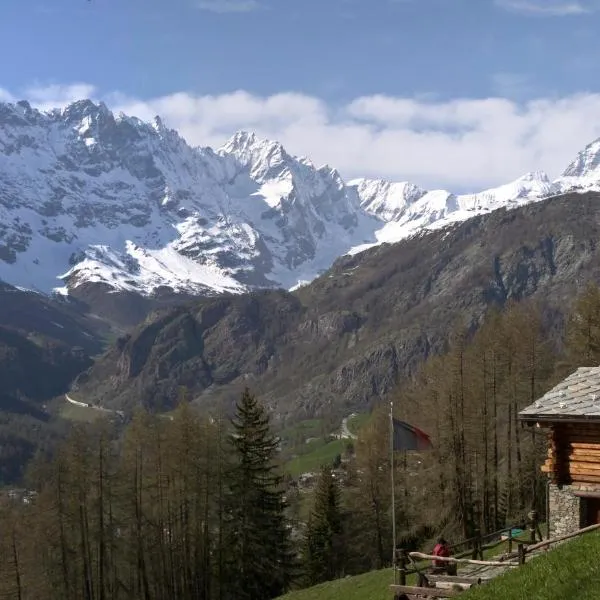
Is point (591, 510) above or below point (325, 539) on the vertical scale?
above

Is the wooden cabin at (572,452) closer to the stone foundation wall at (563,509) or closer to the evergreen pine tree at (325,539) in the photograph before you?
the stone foundation wall at (563,509)

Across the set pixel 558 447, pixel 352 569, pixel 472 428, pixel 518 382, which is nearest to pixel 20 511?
pixel 352 569

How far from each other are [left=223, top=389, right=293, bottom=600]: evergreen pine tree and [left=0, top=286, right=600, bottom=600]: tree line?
10cm

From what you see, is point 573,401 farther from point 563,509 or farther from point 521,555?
point 521,555

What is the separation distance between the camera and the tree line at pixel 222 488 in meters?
53.7

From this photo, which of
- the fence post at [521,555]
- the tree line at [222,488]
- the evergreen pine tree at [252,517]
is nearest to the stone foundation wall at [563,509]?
the fence post at [521,555]

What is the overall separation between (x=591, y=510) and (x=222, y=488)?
35.0m

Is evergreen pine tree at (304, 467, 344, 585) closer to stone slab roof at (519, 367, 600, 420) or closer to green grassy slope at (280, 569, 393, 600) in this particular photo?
green grassy slope at (280, 569, 393, 600)

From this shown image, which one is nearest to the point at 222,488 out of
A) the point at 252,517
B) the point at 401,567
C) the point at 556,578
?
the point at 252,517

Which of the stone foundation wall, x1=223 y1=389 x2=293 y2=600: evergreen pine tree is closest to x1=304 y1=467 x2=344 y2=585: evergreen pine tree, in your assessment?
x1=223 y1=389 x2=293 y2=600: evergreen pine tree

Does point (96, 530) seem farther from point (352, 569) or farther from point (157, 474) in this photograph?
point (352, 569)

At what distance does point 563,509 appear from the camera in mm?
28156

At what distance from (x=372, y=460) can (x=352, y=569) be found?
31.8ft

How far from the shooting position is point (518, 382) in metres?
59.7
